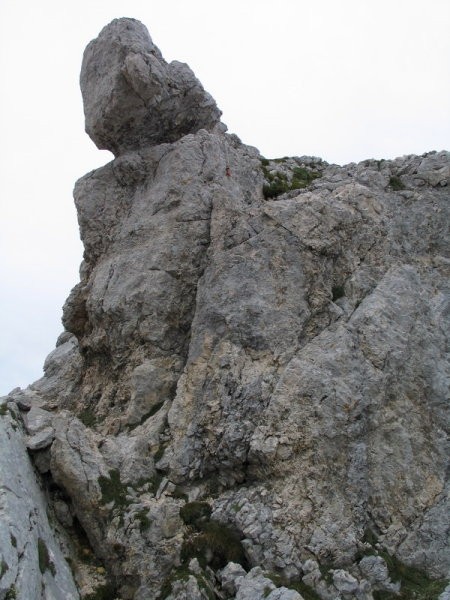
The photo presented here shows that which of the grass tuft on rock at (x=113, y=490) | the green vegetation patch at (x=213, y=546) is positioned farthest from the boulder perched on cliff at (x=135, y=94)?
the green vegetation patch at (x=213, y=546)

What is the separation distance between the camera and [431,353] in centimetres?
2217

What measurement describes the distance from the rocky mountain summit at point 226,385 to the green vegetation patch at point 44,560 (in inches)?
2.2

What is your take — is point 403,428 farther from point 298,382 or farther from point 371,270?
point 371,270

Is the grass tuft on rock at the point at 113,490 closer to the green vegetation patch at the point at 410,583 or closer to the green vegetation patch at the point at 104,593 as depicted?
the green vegetation patch at the point at 104,593

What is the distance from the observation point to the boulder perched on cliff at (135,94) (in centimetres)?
2805

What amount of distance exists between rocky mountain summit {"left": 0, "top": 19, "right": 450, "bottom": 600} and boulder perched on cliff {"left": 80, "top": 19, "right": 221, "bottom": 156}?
123 mm

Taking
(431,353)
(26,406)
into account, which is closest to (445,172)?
(431,353)

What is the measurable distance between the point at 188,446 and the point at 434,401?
31.4ft

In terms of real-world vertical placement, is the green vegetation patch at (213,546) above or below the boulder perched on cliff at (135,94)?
below

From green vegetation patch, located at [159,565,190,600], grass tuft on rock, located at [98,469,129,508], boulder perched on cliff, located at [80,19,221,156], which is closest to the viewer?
green vegetation patch, located at [159,565,190,600]

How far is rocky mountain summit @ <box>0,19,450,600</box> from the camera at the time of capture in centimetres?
1706

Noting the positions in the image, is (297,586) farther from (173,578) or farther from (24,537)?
(24,537)

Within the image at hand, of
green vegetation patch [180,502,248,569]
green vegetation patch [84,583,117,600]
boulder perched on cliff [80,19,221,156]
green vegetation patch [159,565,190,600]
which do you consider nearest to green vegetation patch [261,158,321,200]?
boulder perched on cliff [80,19,221,156]

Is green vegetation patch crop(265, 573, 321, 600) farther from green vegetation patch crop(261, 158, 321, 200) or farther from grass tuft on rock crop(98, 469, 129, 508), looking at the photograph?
green vegetation patch crop(261, 158, 321, 200)
